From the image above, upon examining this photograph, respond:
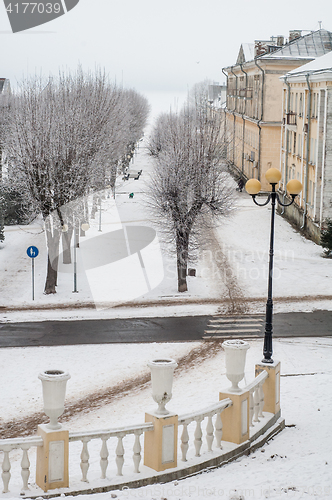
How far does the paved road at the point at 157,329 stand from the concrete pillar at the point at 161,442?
1150 cm

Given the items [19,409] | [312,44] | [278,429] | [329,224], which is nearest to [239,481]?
[278,429]

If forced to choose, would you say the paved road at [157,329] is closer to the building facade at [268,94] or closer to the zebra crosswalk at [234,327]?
the zebra crosswalk at [234,327]

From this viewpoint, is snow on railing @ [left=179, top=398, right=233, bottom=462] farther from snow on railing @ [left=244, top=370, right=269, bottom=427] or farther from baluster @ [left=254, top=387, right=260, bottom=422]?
baluster @ [left=254, top=387, right=260, bottom=422]

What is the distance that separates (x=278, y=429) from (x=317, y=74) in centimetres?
2632

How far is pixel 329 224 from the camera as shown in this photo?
31328mm

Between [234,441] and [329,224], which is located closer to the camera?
[234,441]

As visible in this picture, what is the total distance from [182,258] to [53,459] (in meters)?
19.1

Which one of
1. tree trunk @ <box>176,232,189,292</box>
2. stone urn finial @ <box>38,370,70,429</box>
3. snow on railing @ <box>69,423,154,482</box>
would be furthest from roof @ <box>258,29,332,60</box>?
stone urn finial @ <box>38,370,70,429</box>

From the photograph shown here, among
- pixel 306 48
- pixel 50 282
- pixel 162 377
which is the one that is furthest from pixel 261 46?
pixel 162 377

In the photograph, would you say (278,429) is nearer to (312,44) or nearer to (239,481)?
(239,481)

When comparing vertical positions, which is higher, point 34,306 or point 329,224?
point 329,224

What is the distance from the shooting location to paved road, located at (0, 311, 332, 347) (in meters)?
20.9

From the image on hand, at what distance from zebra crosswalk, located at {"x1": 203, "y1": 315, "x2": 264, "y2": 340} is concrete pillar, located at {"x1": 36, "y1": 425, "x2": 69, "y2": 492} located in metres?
12.7

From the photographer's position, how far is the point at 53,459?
8336 mm
